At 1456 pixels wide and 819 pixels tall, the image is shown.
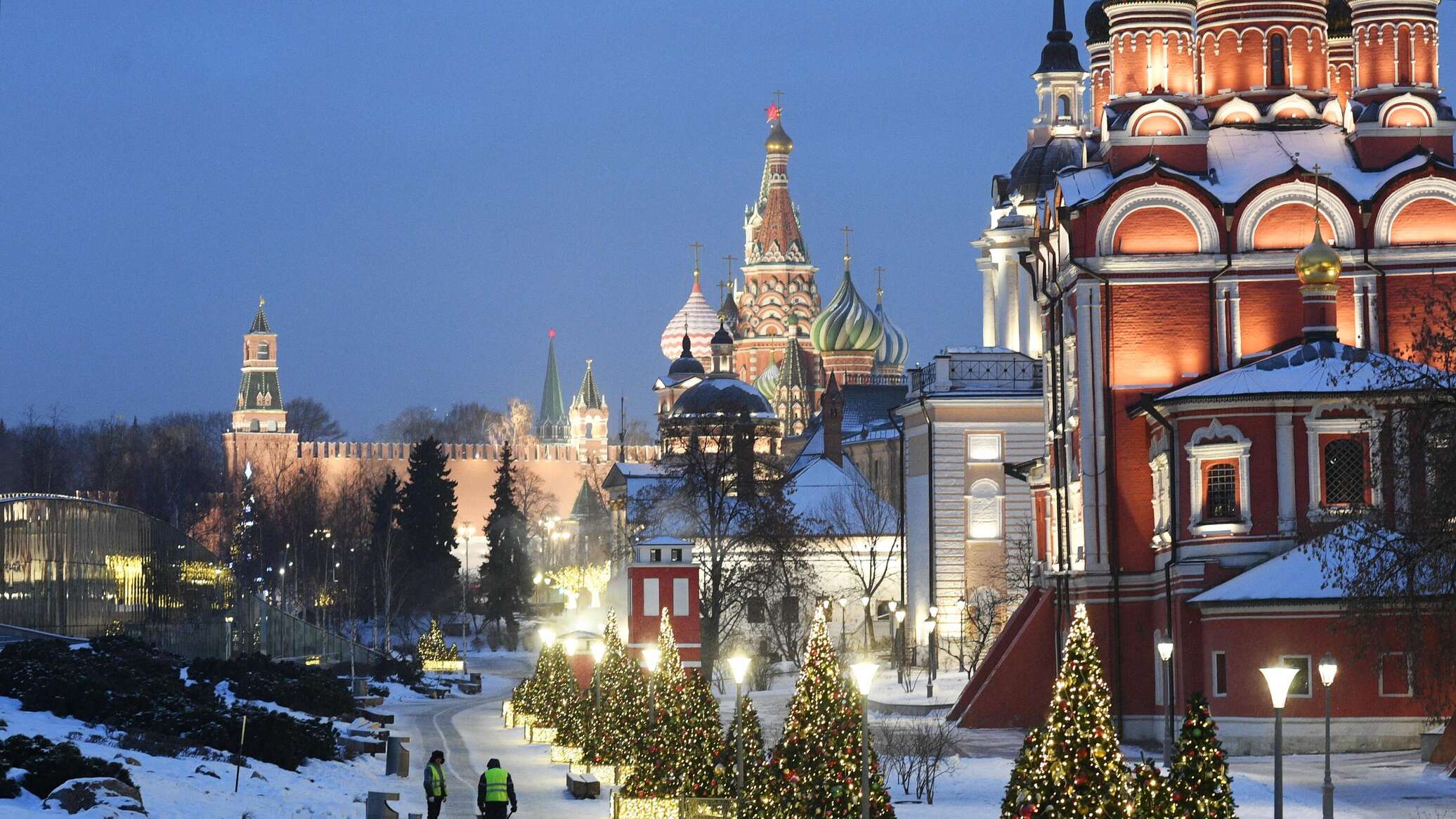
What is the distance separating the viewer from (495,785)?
24.1m

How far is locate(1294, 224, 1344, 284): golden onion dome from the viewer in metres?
38.2

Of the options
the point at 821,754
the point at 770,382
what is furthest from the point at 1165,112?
the point at 770,382

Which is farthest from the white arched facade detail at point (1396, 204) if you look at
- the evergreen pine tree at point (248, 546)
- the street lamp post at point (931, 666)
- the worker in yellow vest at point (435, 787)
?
the evergreen pine tree at point (248, 546)

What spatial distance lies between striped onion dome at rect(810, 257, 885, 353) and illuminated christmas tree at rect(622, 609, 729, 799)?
89983mm

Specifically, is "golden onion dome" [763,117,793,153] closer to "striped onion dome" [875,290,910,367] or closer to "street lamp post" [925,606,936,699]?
"striped onion dome" [875,290,910,367]

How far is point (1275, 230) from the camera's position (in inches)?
1608

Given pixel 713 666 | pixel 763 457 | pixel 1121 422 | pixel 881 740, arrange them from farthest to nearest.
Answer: pixel 763 457, pixel 713 666, pixel 1121 422, pixel 881 740

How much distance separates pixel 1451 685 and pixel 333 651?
39.9 meters

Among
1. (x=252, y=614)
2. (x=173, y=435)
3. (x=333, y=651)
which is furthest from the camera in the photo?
(x=173, y=435)

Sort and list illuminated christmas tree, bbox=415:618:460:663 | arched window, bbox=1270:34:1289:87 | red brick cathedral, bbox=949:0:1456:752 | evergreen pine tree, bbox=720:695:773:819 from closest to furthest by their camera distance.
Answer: evergreen pine tree, bbox=720:695:773:819 → red brick cathedral, bbox=949:0:1456:752 → arched window, bbox=1270:34:1289:87 → illuminated christmas tree, bbox=415:618:460:663

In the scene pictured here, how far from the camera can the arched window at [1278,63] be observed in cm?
4428

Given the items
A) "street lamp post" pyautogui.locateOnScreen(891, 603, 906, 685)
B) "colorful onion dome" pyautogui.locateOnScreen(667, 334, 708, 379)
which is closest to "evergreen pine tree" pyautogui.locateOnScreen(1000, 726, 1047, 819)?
"street lamp post" pyautogui.locateOnScreen(891, 603, 906, 685)

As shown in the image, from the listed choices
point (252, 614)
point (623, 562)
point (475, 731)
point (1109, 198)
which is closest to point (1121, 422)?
point (1109, 198)

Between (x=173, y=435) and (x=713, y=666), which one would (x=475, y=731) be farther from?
(x=173, y=435)
